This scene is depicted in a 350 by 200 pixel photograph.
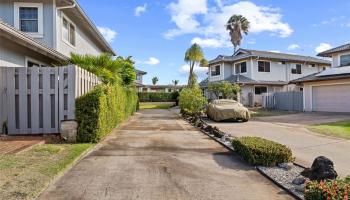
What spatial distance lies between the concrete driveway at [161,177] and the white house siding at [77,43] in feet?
30.4

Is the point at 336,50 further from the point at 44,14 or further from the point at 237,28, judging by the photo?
the point at 237,28

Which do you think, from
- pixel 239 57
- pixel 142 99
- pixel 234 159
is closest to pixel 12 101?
pixel 234 159

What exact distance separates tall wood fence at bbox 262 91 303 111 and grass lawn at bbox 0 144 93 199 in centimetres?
2665

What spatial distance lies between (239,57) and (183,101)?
18.3 m

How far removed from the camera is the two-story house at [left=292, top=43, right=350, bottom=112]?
26.8 m

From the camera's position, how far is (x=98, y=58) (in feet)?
49.9

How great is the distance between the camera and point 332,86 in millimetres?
27984

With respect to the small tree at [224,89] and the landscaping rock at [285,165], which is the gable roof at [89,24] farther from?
the landscaping rock at [285,165]

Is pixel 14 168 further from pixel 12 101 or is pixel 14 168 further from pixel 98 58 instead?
pixel 98 58

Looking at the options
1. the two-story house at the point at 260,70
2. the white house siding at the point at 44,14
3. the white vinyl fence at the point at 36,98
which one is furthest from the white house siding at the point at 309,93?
the white vinyl fence at the point at 36,98

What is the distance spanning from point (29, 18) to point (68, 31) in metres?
2.50

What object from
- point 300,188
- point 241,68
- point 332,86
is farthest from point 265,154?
point 241,68

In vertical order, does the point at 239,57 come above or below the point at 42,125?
above

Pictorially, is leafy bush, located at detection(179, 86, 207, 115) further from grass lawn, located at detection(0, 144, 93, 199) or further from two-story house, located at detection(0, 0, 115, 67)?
grass lawn, located at detection(0, 144, 93, 199)
